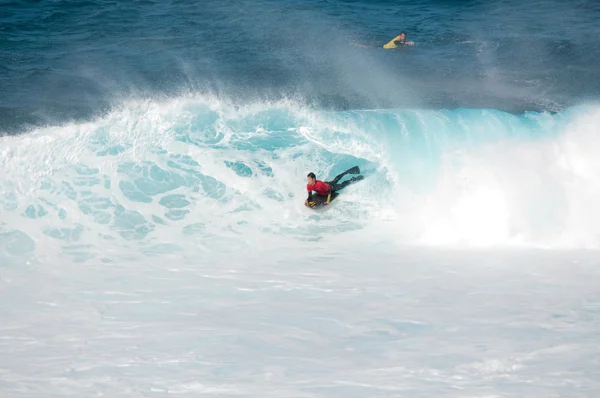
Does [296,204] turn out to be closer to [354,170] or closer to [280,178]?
[280,178]

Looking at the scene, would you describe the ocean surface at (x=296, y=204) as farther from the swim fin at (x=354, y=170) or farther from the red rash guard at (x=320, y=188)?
the red rash guard at (x=320, y=188)

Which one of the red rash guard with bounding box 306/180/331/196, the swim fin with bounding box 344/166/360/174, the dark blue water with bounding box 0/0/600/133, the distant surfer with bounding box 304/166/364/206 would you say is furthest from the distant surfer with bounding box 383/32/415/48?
the red rash guard with bounding box 306/180/331/196

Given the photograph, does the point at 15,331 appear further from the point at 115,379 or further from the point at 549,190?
the point at 549,190

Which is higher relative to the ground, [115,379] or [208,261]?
[208,261]

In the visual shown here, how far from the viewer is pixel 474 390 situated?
23.1 ft

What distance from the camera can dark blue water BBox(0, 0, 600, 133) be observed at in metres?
16.9

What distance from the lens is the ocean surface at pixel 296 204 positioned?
7.82m

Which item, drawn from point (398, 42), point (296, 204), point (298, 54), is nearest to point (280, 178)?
point (296, 204)

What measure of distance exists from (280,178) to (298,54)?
7375mm

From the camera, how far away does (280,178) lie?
1364 cm

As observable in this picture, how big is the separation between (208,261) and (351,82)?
338 inches

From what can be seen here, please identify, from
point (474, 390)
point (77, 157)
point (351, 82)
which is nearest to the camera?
point (474, 390)

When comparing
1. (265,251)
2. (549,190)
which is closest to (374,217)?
(265,251)

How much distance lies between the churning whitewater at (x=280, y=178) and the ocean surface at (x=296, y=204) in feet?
0.16
